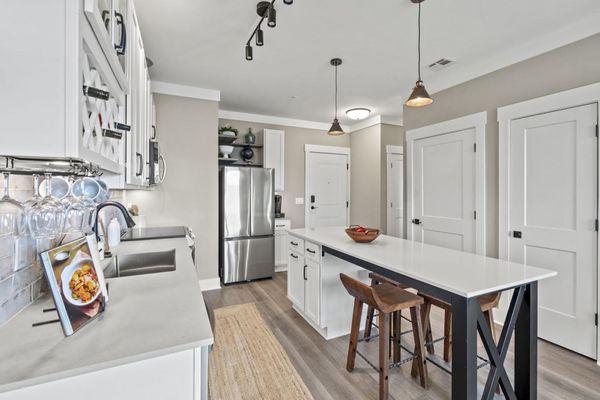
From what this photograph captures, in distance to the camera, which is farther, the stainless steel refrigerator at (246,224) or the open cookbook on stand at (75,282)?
the stainless steel refrigerator at (246,224)

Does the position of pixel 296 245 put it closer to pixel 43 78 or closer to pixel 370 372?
pixel 370 372

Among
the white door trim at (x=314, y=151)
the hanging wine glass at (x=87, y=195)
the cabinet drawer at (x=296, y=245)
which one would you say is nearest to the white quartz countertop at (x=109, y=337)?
the hanging wine glass at (x=87, y=195)

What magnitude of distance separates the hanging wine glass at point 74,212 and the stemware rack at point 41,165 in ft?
0.50

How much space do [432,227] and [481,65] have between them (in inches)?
71.0

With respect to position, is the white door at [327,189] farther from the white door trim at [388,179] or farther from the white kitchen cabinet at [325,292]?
the white kitchen cabinet at [325,292]

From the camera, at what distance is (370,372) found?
6.64 feet

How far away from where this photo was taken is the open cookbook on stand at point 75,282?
849mm

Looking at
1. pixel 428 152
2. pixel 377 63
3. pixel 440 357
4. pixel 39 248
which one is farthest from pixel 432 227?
pixel 39 248

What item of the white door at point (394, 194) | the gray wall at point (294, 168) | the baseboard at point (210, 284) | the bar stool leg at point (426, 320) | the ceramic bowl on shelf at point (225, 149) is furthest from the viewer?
the gray wall at point (294, 168)

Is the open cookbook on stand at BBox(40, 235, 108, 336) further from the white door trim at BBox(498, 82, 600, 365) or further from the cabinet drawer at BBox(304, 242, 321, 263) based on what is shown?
the white door trim at BBox(498, 82, 600, 365)

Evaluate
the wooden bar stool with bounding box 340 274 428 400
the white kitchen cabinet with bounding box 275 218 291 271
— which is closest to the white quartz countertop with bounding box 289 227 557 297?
the wooden bar stool with bounding box 340 274 428 400

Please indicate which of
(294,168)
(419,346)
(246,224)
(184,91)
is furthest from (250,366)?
(294,168)

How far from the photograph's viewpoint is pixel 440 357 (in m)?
2.19

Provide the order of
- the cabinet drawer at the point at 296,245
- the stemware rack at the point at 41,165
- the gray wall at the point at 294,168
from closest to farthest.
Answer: the stemware rack at the point at 41,165 → the cabinet drawer at the point at 296,245 → the gray wall at the point at 294,168
